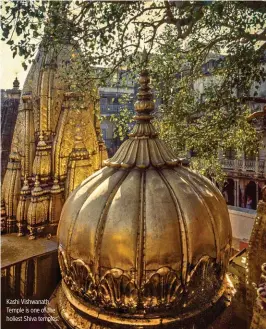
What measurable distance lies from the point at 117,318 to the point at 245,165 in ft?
56.4

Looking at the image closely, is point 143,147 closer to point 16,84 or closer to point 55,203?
point 55,203

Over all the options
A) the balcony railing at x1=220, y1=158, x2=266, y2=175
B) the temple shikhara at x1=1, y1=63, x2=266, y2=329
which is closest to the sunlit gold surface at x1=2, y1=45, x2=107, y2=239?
the temple shikhara at x1=1, y1=63, x2=266, y2=329

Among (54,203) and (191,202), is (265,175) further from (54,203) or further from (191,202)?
(191,202)

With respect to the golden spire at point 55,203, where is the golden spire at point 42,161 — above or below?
above

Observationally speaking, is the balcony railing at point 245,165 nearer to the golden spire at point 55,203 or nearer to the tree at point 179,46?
the tree at point 179,46

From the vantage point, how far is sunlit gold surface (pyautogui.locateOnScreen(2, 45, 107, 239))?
5.04 meters

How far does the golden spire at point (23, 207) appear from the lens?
498 cm

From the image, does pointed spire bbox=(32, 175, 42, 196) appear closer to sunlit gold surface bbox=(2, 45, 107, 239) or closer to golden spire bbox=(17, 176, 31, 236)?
sunlit gold surface bbox=(2, 45, 107, 239)

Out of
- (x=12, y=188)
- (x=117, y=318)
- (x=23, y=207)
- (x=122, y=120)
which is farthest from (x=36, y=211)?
(x=117, y=318)

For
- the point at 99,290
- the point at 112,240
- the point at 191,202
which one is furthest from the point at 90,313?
the point at 191,202

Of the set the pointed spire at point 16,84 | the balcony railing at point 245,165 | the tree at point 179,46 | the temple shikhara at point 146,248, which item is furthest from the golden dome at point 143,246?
the balcony railing at point 245,165

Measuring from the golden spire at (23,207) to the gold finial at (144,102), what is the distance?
3118 millimetres

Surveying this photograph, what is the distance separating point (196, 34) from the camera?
17.6 feet

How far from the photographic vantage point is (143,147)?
2.43 meters
